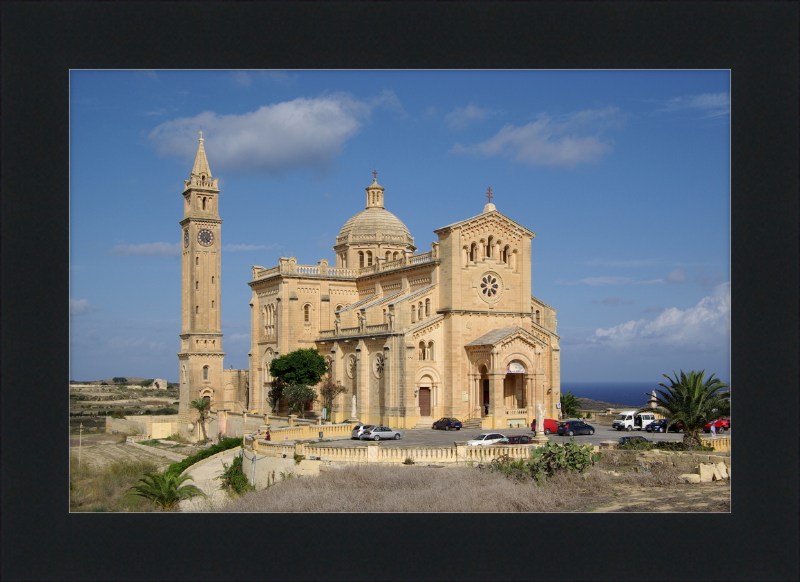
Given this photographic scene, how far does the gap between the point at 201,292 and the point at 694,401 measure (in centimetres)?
4595

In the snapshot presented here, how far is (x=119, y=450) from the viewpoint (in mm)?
63969

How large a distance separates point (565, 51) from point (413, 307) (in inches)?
1367

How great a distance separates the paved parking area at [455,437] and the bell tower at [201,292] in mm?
25728

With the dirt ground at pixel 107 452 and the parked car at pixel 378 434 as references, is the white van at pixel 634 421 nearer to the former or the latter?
the parked car at pixel 378 434

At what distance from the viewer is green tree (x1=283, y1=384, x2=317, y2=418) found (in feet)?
185

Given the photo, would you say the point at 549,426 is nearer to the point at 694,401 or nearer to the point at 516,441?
the point at 516,441

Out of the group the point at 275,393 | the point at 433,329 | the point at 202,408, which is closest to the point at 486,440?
the point at 433,329

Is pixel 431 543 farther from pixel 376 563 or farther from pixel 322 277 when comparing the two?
pixel 322 277

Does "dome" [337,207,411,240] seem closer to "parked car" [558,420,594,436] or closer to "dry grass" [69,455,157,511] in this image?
"dry grass" [69,455,157,511]

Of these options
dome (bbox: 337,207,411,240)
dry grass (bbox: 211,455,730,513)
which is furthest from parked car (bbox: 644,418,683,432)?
dome (bbox: 337,207,411,240)

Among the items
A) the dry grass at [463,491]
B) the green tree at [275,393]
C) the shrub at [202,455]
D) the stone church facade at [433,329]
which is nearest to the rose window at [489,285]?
the stone church facade at [433,329]

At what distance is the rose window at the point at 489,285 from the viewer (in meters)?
53.7

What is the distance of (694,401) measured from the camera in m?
35.8
